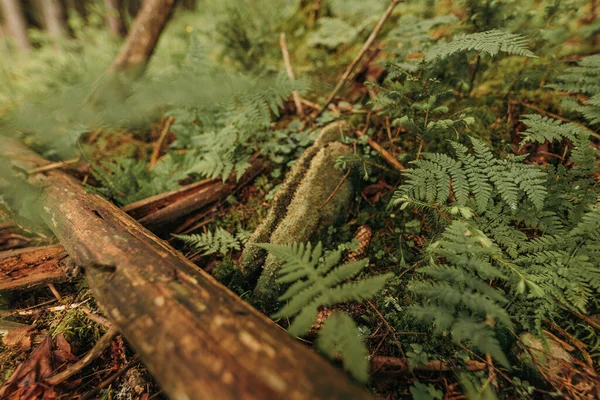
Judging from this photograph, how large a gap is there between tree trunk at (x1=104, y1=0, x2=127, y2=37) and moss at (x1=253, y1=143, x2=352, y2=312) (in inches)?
343

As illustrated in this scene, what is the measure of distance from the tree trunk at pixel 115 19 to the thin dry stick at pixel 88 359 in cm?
921

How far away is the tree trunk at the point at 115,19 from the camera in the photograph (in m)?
7.80

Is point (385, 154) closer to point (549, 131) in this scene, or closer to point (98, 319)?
point (549, 131)

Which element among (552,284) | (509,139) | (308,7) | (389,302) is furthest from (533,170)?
(308,7)

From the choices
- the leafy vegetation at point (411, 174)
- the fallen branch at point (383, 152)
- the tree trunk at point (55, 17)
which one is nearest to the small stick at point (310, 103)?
the leafy vegetation at point (411, 174)

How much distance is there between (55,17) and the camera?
891 cm

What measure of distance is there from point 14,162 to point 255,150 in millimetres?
2784

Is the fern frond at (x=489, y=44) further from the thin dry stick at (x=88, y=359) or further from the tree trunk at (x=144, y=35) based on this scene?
the tree trunk at (x=144, y=35)

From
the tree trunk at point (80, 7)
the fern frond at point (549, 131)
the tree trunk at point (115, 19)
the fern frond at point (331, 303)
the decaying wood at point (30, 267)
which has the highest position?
the tree trunk at point (80, 7)

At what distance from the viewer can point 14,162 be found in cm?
308

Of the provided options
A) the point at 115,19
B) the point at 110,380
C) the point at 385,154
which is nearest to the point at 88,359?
the point at 110,380

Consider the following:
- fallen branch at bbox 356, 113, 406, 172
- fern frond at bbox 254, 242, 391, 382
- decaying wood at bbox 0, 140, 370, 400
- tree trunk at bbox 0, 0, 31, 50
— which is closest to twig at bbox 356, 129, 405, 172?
fallen branch at bbox 356, 113, 406, 172

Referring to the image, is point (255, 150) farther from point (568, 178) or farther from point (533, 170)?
point (568, 178)

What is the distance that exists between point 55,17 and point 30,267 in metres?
11.0
